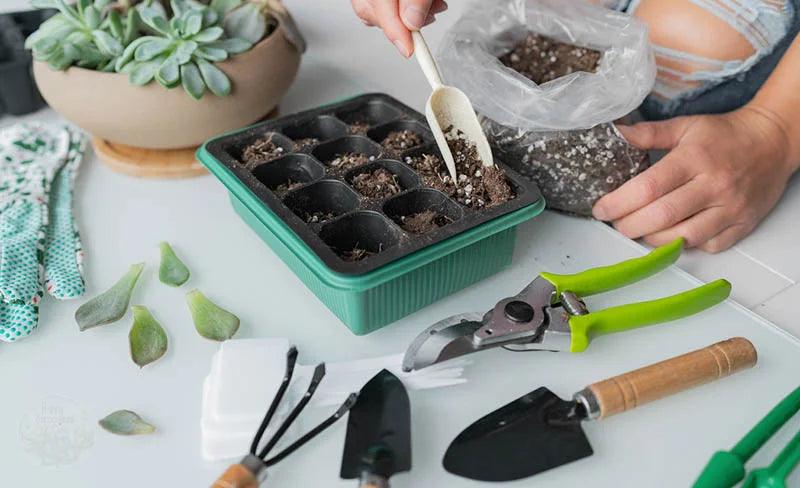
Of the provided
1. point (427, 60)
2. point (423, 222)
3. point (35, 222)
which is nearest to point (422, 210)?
point (423, 222)

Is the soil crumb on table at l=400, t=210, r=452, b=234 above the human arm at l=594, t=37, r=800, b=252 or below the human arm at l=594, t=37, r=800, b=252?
below

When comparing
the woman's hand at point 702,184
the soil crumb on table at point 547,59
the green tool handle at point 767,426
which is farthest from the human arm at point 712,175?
the green tool handle at point 767,426

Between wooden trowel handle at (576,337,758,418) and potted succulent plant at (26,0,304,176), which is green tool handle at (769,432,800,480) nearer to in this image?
wooden trowel handle at (576,337,758,418)

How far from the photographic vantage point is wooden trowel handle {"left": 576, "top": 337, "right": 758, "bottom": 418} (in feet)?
1.67

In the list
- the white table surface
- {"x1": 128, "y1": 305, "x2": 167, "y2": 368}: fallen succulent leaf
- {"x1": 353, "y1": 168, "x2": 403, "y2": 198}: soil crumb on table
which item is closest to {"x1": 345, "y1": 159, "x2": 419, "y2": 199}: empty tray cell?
{"x1": 353, "y1": 168, "x2": 403, "y2": 198}: soil crumb on table

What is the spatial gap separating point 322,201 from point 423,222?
0.35 ft

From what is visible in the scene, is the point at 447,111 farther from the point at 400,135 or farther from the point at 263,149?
the point at 263,149

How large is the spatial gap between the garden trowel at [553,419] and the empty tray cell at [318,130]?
13.7 inches

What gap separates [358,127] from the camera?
2.44ft

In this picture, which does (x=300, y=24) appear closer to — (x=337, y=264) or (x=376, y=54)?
(x=376, y=54)

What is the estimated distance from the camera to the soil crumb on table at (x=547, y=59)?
2.54ft

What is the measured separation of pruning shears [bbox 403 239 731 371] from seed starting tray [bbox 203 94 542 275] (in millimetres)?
68

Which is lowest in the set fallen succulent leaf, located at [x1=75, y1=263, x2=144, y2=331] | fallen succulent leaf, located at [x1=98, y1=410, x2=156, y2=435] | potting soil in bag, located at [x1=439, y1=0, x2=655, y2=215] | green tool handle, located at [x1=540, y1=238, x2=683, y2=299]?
fallen succulent leaf, located at [x1=75, y1=263, x2=144, y2=331]

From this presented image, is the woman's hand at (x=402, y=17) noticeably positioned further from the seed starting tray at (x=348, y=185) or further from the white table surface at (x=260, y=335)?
the white table surface at (x=260, y=335)
